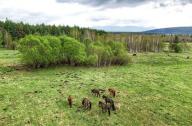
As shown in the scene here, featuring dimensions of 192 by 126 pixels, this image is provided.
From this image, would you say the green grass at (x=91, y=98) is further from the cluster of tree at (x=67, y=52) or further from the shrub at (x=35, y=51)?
the cluster of tree at (x=67, y=52)

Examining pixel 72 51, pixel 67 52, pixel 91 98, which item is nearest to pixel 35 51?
pixel 67 52

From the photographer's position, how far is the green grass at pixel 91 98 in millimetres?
31953

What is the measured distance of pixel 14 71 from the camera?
56.3m

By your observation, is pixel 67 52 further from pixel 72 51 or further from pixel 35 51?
pixel 35 51

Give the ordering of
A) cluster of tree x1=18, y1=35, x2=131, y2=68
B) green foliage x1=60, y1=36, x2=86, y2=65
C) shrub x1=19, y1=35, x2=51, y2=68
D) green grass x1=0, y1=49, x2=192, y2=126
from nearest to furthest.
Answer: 1. green grass x1=0, y1=49, x2=192, y2=126
2. shrub x1=19, y1=35, x2=51, y2=68
3. cluster of tree x1=18, y1=35, x2=131, y2=68
4. green foliage x1=60, y1=36, x2=86, y2=65

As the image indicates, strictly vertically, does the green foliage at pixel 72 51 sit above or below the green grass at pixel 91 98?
above

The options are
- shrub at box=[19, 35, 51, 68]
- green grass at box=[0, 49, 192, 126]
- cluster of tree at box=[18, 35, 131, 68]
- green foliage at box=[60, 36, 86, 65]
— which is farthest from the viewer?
green foliage at box=[60, 36, 86, 65]

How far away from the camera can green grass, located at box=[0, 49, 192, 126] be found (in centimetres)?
3195

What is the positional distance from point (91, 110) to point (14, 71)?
26.7 m

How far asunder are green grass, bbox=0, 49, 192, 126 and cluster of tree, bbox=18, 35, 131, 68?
6.04m

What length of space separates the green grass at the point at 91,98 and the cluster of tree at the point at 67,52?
19.8 feet

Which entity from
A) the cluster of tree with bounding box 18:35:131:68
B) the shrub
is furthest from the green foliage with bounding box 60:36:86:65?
the shrub

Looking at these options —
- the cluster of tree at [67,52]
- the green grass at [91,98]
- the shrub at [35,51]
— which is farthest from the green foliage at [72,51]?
the green grass at [91,98]

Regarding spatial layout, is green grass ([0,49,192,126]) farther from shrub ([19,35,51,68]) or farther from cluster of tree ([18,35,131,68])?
cluster of tree ([18,35,131,68])
